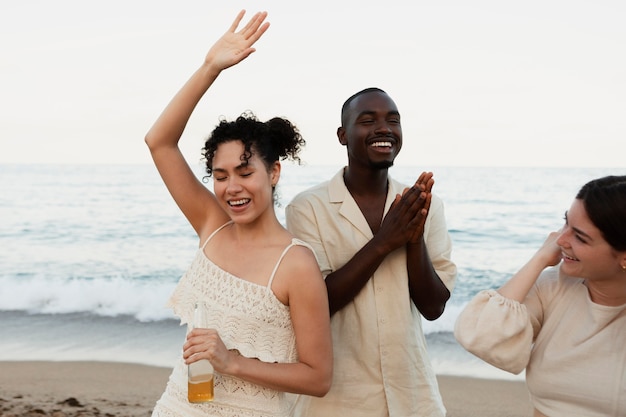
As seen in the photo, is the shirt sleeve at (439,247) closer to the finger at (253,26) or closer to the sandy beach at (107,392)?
the finger at (253,26)

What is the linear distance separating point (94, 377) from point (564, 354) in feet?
20.2

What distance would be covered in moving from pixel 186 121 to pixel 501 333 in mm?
1329

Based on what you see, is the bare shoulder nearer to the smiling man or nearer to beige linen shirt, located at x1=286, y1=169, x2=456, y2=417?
the smiling man

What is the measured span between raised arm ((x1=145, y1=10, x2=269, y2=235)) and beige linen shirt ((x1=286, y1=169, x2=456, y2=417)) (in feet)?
1.60

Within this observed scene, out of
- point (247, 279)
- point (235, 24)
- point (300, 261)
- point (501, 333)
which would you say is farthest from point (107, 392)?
point (501, 333)

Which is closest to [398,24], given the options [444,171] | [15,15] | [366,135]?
[444,171]

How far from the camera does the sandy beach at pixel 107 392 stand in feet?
21.9

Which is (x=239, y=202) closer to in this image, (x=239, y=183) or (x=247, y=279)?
(x=239, y=183)

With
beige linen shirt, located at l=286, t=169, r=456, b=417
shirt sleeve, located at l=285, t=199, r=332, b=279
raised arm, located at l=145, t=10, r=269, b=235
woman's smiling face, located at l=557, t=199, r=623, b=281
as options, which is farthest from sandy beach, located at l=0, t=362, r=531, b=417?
woman's smiling face, located at l=557, t=199, r=623, b=281

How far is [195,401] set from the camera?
2.42m

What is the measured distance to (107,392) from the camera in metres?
7.20

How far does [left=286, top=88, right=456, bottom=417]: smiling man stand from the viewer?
2.86 m

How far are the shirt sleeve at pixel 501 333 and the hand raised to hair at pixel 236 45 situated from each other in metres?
1.20

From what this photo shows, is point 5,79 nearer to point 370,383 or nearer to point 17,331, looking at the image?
point 17,331
